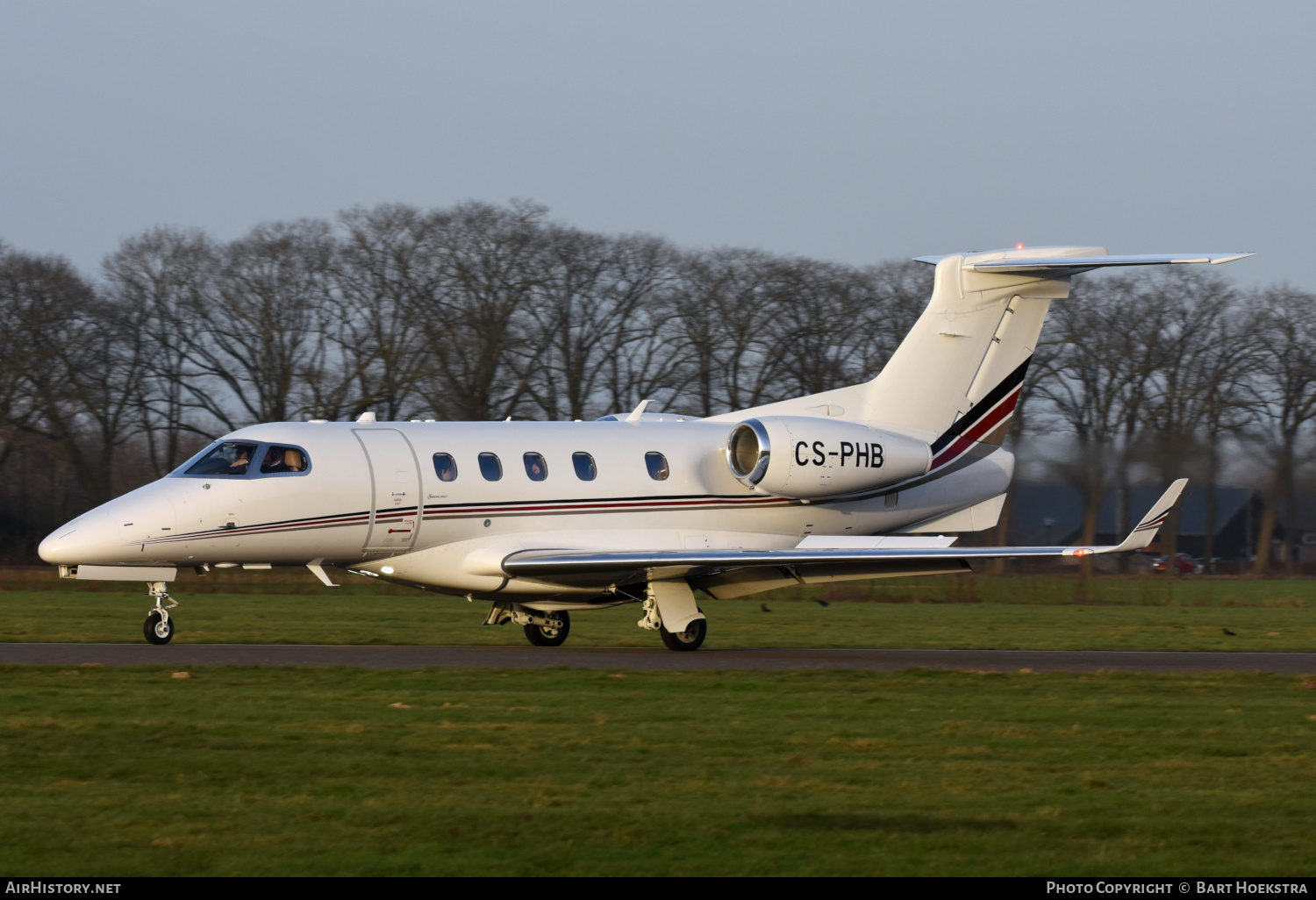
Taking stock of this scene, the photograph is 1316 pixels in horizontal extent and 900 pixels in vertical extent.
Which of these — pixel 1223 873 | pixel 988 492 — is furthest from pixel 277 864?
pixel 988 492

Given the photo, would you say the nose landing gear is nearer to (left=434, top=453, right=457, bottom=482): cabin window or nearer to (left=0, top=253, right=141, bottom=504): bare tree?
(left=434, top=453, right=457, bottom=482): cabin window

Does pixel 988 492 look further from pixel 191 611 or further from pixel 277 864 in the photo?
pixel 277 864

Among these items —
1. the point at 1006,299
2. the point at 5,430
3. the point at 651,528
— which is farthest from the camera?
the point at 5,430

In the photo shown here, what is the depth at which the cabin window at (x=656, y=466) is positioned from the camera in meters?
21.3

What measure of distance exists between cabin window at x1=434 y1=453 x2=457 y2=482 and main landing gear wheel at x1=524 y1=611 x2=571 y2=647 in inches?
115

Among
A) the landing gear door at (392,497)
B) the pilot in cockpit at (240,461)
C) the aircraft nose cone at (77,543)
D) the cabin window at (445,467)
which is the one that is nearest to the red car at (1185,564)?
the cabin window at (445,467)

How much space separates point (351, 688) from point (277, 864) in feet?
23.6

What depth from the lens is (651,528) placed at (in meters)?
21.1

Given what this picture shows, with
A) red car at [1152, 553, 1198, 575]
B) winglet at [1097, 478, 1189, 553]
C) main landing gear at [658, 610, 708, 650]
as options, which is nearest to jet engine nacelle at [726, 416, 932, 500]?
main landing gear at [658, 610, 708, 650]

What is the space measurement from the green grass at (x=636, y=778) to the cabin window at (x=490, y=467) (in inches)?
220

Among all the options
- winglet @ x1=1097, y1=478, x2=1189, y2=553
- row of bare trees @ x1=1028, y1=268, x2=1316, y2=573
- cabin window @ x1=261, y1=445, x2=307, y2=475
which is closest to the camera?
winglet @ x1=1097, y1=478, x2=1189, y2=553

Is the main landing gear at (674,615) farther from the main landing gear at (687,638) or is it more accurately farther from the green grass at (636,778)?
the green grass at (636,778)

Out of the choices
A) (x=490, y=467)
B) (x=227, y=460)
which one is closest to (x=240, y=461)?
(x=227, y=460)

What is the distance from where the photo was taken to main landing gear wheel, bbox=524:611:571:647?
21.6m
